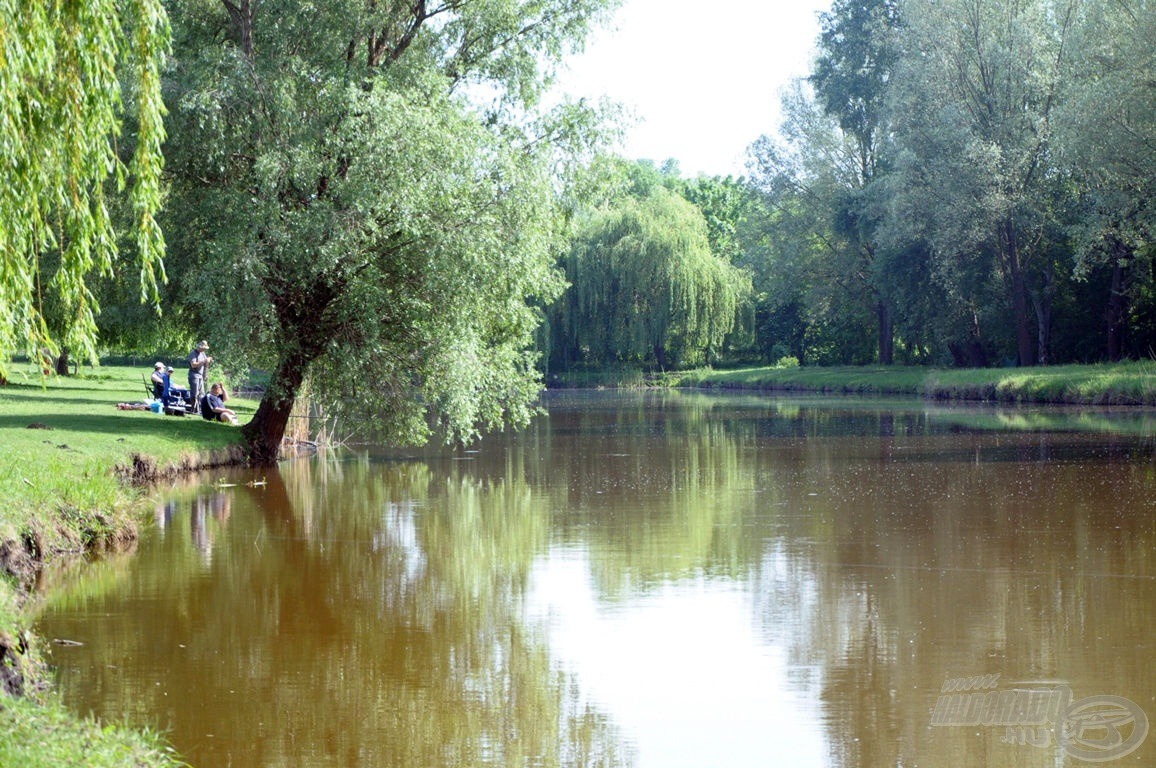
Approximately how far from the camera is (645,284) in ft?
171

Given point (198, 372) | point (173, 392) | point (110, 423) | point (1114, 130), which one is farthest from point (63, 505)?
point (1114, 130)

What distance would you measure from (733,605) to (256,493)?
917cm

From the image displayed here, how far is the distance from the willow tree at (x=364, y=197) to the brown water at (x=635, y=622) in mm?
2099

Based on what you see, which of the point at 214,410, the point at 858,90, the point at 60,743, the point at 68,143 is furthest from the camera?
the point at 858,90

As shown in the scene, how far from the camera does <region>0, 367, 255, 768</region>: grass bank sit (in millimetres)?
5586

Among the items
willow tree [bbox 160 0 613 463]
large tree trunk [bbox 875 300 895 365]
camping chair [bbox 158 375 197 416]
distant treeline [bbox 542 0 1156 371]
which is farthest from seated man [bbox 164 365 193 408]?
large tree trunk [bbox 875 300 895 365]

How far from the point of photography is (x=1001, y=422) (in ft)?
95.8

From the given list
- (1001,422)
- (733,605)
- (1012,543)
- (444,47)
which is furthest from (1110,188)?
(733,605)

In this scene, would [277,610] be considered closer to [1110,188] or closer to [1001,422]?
[1001,422]

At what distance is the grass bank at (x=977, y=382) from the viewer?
33.5 m

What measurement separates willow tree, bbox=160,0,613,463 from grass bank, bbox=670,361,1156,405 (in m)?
18.8

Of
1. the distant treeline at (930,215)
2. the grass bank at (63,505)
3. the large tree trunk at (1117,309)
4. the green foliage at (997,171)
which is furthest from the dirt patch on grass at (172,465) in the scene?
the large tree trunk at (1117,309)

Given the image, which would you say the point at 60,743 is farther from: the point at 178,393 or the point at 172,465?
the point at 178,393

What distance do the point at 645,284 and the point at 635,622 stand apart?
42974 millimetres
